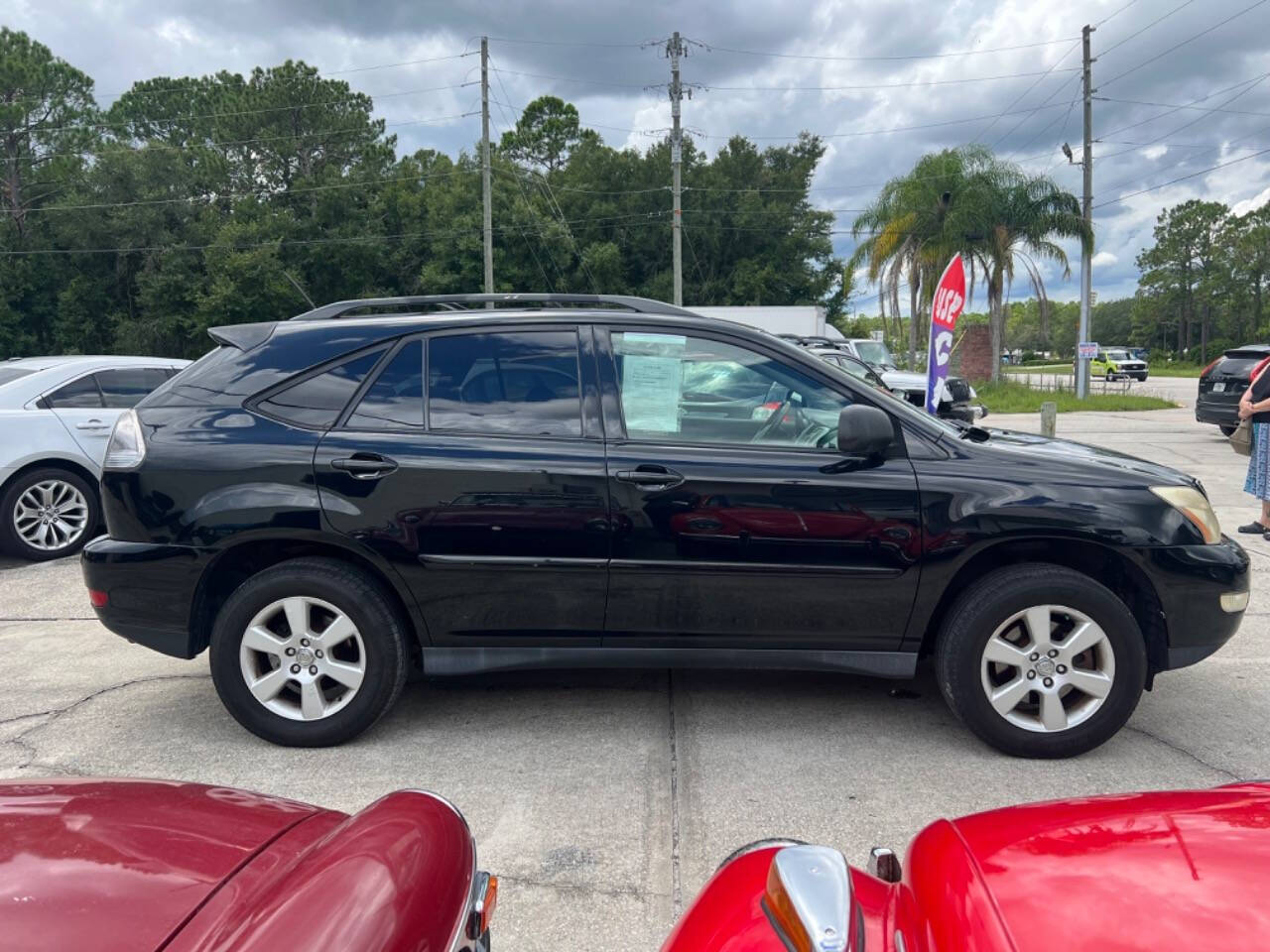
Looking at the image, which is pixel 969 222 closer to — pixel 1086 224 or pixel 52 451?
pixel 1086 224

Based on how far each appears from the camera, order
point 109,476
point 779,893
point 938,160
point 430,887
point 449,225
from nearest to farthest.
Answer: point 779,893, point 430,887, point 109,476, point 938,160, point 449,225

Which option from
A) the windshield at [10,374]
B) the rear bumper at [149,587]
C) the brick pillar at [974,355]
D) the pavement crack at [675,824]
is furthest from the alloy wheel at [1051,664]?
the brick pillar at [974,355]

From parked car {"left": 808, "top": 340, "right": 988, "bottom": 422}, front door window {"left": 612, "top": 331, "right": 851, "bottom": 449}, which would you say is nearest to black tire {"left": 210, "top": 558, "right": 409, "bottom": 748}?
front door window {"left": 612, "top": 331, "right": 851, "bottom": 449}

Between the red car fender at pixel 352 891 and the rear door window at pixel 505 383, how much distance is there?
6.61 ft

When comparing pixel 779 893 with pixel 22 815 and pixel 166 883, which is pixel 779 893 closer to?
pixel 166 883

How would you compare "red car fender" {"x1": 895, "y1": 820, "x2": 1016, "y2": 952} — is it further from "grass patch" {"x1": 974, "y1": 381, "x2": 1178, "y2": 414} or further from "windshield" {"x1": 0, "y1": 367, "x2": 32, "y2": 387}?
"grass patch" {"x1": 974, "y1": 381, "x2": 1178, "y2": 414}

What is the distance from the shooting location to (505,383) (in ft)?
11.9

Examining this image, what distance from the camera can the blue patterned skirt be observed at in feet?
23.4

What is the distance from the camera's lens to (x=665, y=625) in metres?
3.51

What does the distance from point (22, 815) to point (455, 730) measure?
2.30 metres

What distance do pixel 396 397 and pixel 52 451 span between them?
4.83 m

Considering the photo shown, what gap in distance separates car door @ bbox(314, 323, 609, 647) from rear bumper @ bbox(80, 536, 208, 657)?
2.08 feet

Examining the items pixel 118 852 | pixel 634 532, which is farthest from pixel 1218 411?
pixel 118 852

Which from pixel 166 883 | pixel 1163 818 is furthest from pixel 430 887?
pixel 1163 818
